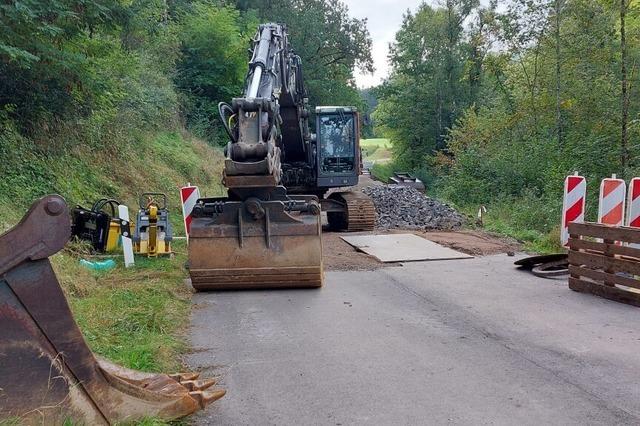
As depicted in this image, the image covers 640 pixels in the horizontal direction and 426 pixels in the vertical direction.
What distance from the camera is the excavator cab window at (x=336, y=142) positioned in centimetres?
1653

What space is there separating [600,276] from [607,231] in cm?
56

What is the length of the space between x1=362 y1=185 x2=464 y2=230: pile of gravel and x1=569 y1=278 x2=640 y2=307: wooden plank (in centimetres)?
814

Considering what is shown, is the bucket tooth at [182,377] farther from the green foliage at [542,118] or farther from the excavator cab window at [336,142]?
the excavator cab window at [336,142]

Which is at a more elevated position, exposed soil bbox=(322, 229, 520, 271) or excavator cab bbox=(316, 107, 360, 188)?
excavator cab bbox=(316, 107, 360, 188)

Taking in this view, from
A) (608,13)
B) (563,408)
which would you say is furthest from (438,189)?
(563,408)

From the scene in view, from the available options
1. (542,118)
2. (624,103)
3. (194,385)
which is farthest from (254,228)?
(542,118)

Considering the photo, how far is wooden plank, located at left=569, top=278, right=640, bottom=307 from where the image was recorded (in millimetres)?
7703

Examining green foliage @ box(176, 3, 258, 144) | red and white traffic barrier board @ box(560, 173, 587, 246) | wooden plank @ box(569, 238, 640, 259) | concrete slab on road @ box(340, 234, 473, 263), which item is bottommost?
concrete slab on road @ box(340, 234, 473, 263)

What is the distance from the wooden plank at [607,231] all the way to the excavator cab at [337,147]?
27.0ft

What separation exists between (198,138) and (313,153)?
1428 cm

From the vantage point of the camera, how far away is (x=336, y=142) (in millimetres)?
16578

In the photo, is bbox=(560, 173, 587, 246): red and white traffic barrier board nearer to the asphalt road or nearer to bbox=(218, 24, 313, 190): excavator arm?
the asphalt road

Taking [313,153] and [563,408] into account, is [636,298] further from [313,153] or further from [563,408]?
[313,153]

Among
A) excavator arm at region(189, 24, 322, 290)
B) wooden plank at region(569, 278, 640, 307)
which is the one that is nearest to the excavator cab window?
excavator arm at region(189, 24, 322, 290)
